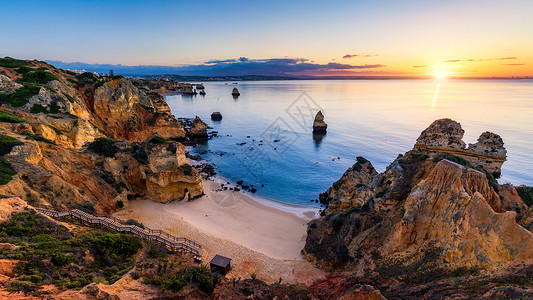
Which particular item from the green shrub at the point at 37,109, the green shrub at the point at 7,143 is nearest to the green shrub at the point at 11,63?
the green shrub at the point at 37,109

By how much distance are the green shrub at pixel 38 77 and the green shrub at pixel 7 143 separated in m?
23.8

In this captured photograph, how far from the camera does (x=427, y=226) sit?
1590 cm

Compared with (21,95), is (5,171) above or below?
below

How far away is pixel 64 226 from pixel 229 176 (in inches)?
1214

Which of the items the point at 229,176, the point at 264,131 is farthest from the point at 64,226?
the point at 264,131

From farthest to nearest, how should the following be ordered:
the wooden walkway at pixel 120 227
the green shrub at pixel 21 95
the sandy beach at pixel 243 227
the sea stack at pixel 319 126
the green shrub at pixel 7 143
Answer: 1. the sea stack at pixel 319 126
2. the green shrub at pixel 21 95
3. the sandy beach at pixel 243 227
4. the green shrub at pixel 7 143
5. the wooden walkway at pixel 120 227

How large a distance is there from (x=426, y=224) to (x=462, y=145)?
21.9m

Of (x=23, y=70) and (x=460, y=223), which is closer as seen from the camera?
(x=460, y=223)

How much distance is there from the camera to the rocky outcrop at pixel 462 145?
30.6 meters

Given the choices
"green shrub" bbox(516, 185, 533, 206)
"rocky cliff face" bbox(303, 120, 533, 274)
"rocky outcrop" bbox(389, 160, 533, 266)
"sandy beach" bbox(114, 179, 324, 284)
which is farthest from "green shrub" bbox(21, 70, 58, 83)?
"green shrub" bbox(516, 185, 533, 206)

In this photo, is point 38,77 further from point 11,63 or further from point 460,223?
point 460,223

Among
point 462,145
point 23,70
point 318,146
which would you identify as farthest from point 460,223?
point 23,70

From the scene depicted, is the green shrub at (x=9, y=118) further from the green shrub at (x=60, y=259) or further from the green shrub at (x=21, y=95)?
the green shrub at (x=60, y=259)

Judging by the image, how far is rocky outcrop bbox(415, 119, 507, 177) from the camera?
30.6 m
